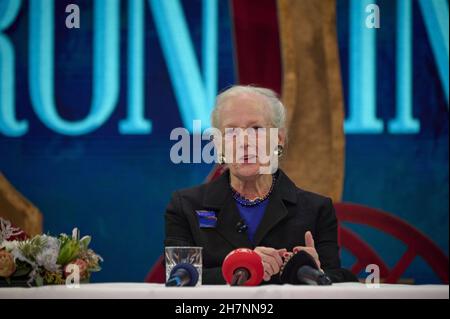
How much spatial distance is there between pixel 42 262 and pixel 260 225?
96 centimetres

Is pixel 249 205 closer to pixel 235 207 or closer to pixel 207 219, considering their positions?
pixel 235 207

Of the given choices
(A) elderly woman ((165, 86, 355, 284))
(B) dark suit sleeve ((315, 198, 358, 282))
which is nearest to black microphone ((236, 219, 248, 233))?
(A) elderly woman ((165, 86, 355, 284))

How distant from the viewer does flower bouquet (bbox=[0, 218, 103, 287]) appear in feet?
7.82

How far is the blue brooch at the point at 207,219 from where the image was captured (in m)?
3.07

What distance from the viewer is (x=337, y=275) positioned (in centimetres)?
286

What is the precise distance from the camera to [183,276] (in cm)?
221

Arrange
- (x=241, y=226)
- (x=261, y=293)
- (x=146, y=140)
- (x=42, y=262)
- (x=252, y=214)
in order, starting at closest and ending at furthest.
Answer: (x=261, y=293), (x=42, y=262), (x=241, y=226), (x=252, y=214), (x=146, y=140)

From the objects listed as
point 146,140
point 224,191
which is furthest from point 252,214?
point 146,140

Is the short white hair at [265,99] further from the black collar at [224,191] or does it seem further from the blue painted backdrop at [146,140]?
the blue painted backdrop at [146,140]

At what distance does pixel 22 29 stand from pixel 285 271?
9.92ft

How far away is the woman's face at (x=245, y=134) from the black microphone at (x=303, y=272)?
85 cm

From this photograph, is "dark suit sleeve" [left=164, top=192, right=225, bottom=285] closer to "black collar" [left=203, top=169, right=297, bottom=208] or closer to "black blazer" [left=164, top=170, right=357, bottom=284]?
"black blazer" [left=164, top=170, right=357, bottom=284]

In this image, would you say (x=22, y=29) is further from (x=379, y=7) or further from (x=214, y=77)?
(x=379, y=7)

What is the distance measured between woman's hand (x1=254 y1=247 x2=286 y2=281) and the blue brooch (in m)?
0.49
